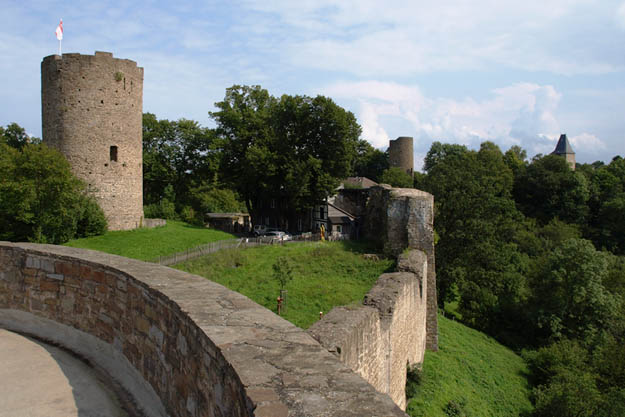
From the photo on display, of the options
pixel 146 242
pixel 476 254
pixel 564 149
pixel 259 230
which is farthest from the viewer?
pixel 564 149

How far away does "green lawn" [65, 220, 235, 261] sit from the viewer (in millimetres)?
24219

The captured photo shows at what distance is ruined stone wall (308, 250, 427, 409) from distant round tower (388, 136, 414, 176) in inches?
2037

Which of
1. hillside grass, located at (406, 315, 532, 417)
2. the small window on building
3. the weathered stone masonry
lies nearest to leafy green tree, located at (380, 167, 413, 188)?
the weathered stone masonry

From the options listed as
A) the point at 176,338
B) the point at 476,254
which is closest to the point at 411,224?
the point at 476,254

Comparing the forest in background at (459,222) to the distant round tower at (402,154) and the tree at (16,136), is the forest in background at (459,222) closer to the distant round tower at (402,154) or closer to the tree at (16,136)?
the tree at (16,136)

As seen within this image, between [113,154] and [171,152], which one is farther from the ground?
[171,152]

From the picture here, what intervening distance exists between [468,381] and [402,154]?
5263 centimetres

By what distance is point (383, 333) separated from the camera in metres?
8.45

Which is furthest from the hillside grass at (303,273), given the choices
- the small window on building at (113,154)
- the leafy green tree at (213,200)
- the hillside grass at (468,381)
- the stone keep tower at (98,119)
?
the leafy green tree at (213,200)

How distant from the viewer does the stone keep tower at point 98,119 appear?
2597 cm

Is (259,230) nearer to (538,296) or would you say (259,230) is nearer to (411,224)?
(411,224)

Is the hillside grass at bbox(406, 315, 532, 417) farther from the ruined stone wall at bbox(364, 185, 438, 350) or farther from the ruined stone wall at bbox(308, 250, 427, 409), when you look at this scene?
the ruined stone wall at bbox(364, 185, 438, 350)

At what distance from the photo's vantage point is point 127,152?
27.5 meters

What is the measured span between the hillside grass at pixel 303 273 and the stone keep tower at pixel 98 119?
808cm
